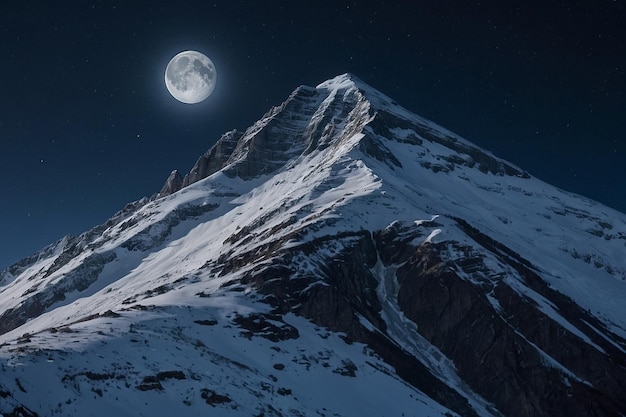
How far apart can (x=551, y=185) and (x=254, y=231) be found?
371ft

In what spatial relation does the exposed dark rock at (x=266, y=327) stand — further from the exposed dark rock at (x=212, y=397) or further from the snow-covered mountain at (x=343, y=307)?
the exposed dark rock at (x=212, y=397)

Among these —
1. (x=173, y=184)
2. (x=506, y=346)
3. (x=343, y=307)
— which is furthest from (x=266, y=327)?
(x=173, y=184)

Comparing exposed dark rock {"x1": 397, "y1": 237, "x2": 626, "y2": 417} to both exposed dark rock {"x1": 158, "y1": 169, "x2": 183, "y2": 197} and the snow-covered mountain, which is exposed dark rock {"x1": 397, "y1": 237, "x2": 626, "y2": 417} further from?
exposed dark rock {"x1": 158, "y1": 169, "x2": 183, "y2": 197}

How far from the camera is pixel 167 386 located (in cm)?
3281

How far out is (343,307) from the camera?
61375 millimetres

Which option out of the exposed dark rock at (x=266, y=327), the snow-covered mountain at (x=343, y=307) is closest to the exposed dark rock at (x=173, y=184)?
the snow-covered mountain at (x=343, y=307)

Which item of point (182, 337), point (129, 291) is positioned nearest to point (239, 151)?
point (129, 291)

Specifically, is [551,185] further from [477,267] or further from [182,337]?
[182,337]

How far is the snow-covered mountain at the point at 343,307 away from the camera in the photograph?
34812 mm

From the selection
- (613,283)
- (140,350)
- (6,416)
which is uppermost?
(6,416)

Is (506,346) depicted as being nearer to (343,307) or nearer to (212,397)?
(343,307)

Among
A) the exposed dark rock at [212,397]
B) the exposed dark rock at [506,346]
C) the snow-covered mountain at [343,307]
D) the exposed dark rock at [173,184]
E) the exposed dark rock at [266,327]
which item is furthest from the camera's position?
the exposed dark rock at [173,184]

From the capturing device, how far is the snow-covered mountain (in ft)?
114

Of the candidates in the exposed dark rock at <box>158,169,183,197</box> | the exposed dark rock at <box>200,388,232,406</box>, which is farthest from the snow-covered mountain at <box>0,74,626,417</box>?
the exposed dark rock at <box>158,169,183,197</box>
